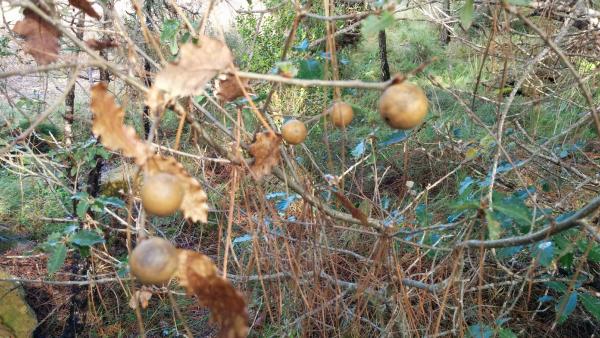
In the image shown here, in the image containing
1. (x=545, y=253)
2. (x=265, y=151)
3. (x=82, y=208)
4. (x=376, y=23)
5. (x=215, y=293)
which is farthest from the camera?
(x=82, y=208)

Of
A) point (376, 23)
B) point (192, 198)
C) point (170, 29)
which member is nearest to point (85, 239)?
point (170, 29)

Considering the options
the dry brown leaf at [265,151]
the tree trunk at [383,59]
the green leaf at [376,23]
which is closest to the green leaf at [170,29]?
the dry brown leaf at [265,151]

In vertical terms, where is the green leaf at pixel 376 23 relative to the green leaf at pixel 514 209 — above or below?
above

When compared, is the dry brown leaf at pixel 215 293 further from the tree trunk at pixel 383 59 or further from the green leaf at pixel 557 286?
the tree trunk at pixel 383 59

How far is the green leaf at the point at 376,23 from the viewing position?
65cm

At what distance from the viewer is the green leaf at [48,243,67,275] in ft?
4.48

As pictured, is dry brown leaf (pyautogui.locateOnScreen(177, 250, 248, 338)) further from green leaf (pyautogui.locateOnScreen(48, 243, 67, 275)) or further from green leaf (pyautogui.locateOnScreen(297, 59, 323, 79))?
green leaf (pyautogui.locateOnScreen(48, 243, 67, 275))

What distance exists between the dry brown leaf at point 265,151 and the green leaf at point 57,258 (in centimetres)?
89

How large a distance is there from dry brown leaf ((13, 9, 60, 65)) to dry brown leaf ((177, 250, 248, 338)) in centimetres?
42

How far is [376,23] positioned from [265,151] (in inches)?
9.7

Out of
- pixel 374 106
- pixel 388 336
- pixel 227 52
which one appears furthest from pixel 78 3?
pixel 374 106

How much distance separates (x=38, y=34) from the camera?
746 millimetres

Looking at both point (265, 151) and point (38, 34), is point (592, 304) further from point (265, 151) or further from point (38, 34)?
point (38, 34)

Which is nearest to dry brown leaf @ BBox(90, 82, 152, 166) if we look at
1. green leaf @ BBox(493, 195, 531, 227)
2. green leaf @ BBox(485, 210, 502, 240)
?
green leaf @ BBox(485, 210, 502, 240)
